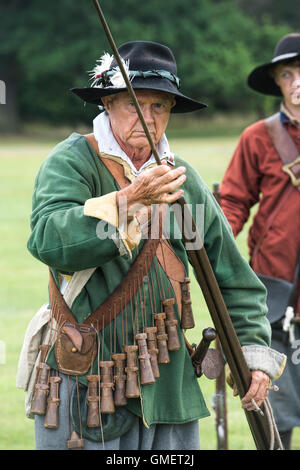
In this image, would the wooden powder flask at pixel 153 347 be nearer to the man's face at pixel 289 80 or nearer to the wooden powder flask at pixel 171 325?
the wooden powder flask at pixel 171 325

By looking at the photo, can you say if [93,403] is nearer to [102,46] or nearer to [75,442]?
[75,442]

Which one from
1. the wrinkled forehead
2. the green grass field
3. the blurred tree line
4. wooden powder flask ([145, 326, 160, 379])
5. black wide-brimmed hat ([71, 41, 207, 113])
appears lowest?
the green grass field

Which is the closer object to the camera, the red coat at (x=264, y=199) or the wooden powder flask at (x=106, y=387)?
the wooden powder flask at (x=106, y=387)

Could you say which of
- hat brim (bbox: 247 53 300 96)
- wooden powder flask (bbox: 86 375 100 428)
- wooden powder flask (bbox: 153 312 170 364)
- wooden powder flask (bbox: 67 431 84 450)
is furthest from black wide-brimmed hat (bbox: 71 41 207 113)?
hat brim (bbox: 247 53 300 96)

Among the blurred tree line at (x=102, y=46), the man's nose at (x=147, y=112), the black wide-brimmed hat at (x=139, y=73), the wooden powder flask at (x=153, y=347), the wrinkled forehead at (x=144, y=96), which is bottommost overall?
the wooden powder flask at (x=153, y=347)

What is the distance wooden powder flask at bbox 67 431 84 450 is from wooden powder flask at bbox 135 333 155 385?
310mm

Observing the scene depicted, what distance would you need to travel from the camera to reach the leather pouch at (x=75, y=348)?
314cm

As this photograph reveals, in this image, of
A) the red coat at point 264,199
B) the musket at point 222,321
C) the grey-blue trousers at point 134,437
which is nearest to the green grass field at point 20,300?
the red coat at point 264,199

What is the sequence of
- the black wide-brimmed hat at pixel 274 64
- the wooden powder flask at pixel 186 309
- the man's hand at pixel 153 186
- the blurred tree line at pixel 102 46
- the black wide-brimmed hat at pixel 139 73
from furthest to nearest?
1. the blurred tree line at pixel 102 46
2. the black wide-brimmed hat at pixel 274 64
3. the wooden powder flask at pixel 186 309
4. the black wide-brimmed hat at pixel 139 73
5. the man's hand at pixel 153 186

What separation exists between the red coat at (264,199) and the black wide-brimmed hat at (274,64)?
0.40 meters

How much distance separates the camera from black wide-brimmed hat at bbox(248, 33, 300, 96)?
5.07 meters

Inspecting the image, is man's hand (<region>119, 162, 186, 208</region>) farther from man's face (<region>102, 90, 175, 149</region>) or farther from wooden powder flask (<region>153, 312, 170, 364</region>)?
wooden powder flask (<region>153, 312, 170, 364</region>)

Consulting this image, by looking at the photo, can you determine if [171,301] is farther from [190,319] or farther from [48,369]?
[48,369]

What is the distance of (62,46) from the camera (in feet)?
146
